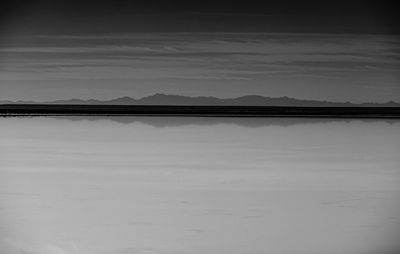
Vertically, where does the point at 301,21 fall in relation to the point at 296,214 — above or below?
above

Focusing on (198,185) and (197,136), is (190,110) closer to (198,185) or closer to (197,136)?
(197,136)

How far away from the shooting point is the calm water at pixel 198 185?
0.98 metres

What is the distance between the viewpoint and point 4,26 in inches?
39.5

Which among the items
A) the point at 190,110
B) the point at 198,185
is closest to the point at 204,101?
the point at 190,110

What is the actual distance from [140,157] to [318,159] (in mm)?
379

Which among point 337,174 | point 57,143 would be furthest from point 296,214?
point 57,143

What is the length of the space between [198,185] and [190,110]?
160 mm

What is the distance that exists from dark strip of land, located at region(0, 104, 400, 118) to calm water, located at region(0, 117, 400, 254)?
0.02 metres

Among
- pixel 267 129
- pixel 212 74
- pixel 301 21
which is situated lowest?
pixel 267 129

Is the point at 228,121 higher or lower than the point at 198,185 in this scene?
higher

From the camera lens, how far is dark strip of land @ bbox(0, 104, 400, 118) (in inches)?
38.8

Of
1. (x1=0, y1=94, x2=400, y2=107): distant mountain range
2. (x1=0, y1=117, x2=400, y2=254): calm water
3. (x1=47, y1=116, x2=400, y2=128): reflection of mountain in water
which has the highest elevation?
(x1=0, y1=94, x2=400, y2=107): distant mountain range

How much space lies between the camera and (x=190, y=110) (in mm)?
986

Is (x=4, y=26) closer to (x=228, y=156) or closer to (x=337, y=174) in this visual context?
(x=228, y=156)
